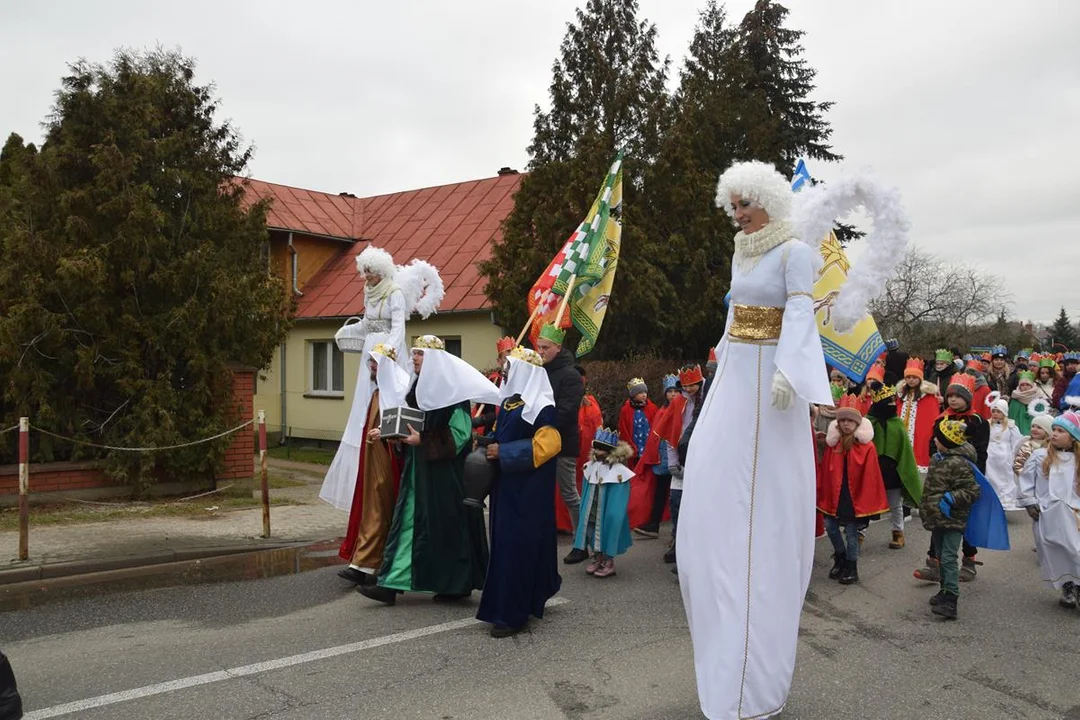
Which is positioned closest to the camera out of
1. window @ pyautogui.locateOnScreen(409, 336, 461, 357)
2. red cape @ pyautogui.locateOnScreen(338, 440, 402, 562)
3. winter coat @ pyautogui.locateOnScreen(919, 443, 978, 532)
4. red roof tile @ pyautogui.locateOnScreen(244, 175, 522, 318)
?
winter coat @ pyautogui.locateOnScreen(919, 443, 978, 532)

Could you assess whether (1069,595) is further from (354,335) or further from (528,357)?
(354,335)

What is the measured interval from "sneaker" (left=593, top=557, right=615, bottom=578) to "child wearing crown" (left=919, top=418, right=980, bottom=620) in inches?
95.4

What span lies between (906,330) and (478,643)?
3279 cm

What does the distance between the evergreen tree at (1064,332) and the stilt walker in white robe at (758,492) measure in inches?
1992

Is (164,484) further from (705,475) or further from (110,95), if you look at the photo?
(705,475)

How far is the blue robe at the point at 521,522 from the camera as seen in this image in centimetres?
542

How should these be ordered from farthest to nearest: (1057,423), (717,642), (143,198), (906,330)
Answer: (906,330), (143,198), (1057,423), (717,642)

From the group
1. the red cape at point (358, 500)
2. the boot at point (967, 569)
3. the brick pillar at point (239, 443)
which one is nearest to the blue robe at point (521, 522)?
Answer: the red cape at point (358, 500)

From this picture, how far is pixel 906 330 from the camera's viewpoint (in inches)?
1348

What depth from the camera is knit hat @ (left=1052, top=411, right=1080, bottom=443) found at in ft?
20.9

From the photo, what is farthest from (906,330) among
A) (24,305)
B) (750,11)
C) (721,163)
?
(24,305)

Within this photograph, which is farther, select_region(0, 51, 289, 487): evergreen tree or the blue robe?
select_region(0, 51, 289, 487): evergreen tree

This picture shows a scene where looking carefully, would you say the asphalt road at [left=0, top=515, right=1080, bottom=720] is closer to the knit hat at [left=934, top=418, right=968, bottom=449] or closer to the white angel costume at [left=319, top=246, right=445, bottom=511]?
the white angel costume at [left=319, top=246, right=445, bottom=511]

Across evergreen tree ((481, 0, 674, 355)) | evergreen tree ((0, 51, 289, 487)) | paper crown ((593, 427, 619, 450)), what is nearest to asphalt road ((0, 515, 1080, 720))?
paper crown ((593, 427, 619, 450))
